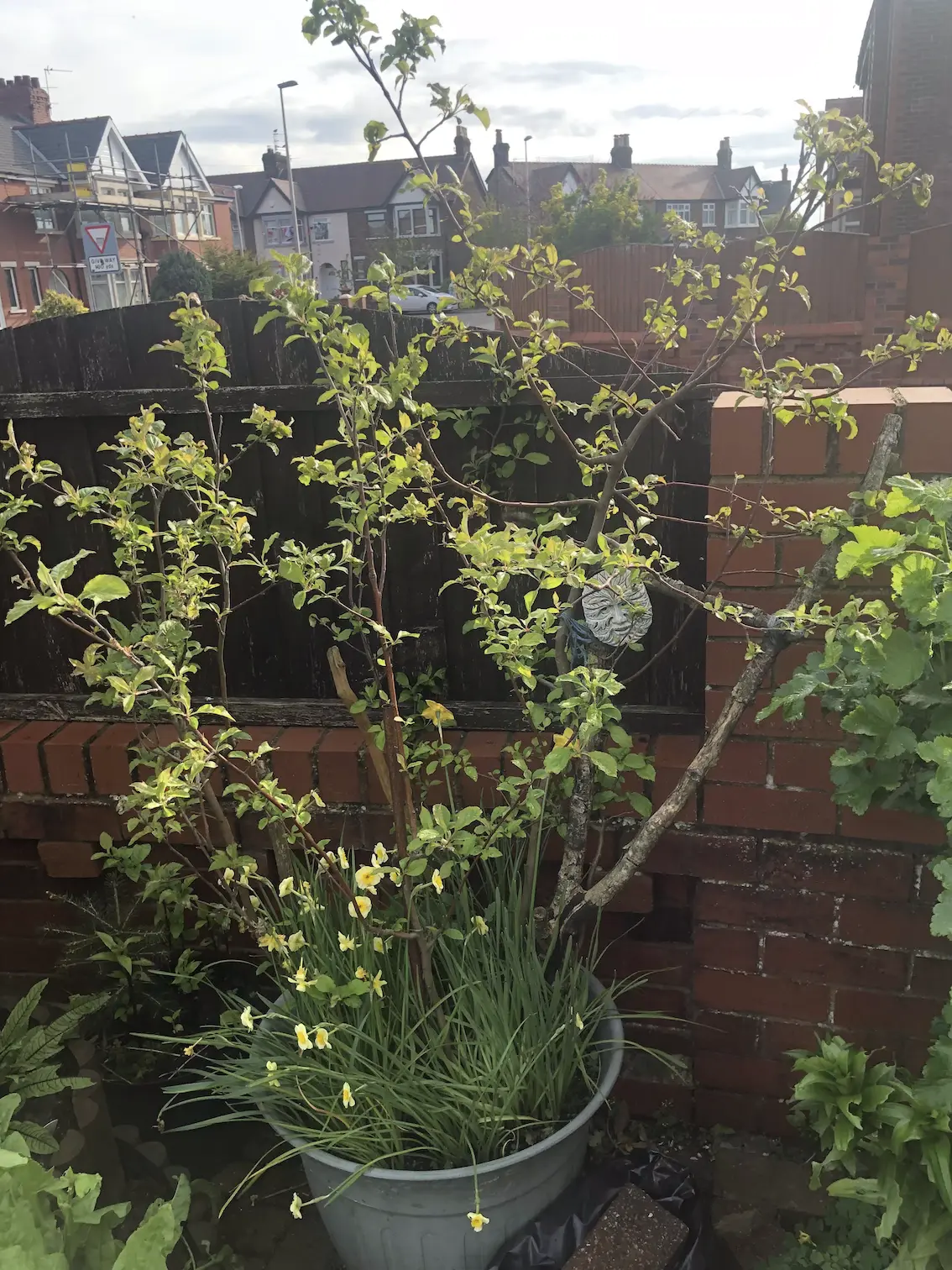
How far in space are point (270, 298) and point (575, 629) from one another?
0.78 meters

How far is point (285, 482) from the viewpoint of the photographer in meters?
2.38

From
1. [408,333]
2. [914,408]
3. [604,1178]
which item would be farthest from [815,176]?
[604,1178]

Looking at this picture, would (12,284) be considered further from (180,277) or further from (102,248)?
(102,248)

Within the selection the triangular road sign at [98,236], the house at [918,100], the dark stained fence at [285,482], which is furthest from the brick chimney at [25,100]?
the dark stained fence at [285,482]

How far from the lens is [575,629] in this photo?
1.73m

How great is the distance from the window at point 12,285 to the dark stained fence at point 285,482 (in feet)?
107

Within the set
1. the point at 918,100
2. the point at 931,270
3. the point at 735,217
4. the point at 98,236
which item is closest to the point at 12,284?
the point at 98,236

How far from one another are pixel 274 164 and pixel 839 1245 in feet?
196

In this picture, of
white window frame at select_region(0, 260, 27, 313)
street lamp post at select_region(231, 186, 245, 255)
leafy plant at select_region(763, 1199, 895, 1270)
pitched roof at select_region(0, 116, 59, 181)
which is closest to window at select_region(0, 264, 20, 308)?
white window frame at select_region(0, 260, 27, 313)

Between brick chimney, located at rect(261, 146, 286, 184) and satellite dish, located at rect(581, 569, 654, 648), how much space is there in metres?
57.9

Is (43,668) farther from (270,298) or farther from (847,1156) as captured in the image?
(847,1156)

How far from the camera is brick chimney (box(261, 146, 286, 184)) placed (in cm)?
5259

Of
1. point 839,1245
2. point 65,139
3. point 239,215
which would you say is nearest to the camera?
point 839,1245

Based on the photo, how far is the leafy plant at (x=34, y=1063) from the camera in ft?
6.15
